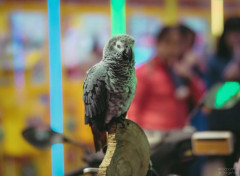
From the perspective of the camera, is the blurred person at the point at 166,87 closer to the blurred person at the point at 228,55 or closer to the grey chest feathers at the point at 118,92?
the blurred person at the point at 228,55

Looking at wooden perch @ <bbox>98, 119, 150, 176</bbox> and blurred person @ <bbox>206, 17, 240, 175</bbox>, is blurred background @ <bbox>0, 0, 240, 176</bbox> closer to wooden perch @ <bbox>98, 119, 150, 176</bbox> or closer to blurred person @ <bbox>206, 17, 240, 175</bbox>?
blurred person @ <bbox>206, 17, 240, 175</bbox>

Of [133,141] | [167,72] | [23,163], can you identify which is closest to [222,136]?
[167,72]

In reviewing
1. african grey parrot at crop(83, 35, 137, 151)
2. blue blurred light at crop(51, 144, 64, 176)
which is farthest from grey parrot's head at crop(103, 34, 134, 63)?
blue blurred light at crop(51, 144, 64, 176)

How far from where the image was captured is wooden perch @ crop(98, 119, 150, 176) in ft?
2.71

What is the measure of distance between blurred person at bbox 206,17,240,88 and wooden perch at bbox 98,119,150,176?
644mm

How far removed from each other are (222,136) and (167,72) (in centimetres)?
33

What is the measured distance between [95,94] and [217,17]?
0.76 meters

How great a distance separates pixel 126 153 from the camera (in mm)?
847

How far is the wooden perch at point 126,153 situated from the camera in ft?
2.71

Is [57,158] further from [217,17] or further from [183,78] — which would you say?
[217,17]

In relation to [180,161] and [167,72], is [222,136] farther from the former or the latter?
[167,72]

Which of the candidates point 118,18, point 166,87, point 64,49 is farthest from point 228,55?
point 64,49

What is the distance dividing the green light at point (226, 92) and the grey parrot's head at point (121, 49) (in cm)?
57

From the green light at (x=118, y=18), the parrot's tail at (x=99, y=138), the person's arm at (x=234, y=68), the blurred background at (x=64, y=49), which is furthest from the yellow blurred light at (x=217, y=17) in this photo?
the parrot's tail at (x=99, y=138)
